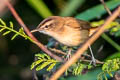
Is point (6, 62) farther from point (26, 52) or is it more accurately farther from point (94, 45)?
point (94, 45)

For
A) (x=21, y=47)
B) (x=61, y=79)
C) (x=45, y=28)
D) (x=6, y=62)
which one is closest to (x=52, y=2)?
(x=21, y=47)

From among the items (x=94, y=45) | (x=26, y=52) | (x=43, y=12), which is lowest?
(x=94, y=45)

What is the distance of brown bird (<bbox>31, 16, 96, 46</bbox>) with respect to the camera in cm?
330

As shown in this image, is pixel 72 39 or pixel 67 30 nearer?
pixel 72 39

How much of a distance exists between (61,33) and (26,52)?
1.77 meters

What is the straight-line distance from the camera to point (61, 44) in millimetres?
3502

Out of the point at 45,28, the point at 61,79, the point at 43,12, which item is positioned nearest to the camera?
the point at 61,79

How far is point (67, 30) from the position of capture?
11.4ft

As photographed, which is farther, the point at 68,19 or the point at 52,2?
the point at 52,2

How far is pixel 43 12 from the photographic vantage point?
148 inches

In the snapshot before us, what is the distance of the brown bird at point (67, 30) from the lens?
330 cm

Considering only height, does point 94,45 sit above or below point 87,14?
below

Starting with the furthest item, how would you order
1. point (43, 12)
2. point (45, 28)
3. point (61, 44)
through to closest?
1. point (43, 12)
2. point (61, 44)
3. point (45, 28)

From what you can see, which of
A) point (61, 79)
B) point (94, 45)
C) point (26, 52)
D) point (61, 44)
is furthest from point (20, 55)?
point (61, 79)
